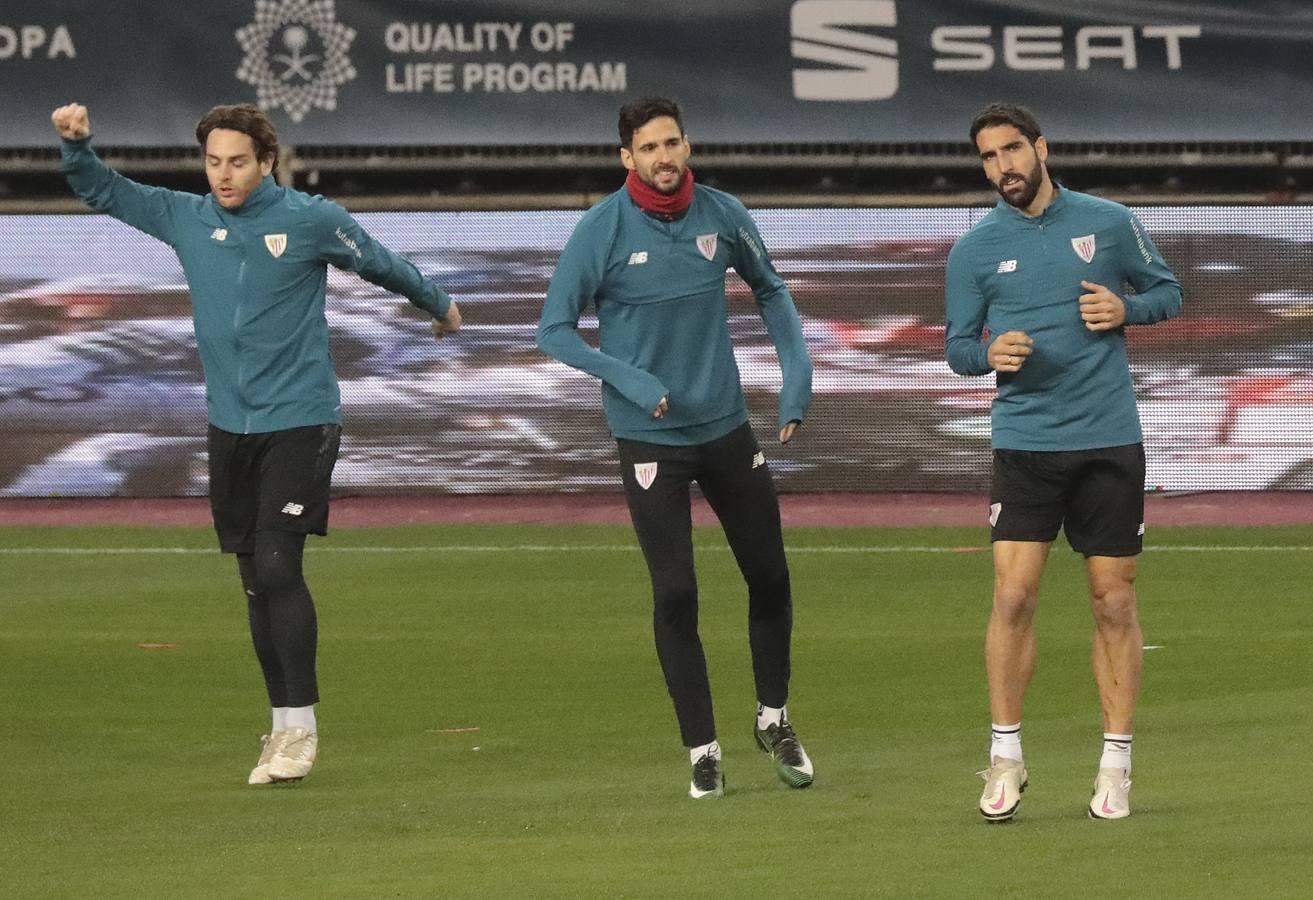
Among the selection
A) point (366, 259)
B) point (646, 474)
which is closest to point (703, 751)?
point (646, 474)

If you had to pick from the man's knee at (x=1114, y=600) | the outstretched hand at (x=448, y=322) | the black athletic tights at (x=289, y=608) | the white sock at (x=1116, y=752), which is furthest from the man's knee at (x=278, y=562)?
the white sock at (x=1116, y=752)

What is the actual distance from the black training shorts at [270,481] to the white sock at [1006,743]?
2413 millimetres

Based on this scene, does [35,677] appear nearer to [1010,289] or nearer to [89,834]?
[89,834]

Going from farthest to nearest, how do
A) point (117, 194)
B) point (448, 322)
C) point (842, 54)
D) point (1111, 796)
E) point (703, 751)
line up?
1. point (842, 54)
2. point (448, 322)
3. point (117, 194)
4. point (703, 751)
5. point (1111, 796)

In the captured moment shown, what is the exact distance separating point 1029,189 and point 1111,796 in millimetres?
1646

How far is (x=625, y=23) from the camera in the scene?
19984 mm

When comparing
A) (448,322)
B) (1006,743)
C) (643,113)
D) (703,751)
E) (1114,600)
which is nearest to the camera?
(1006,743)

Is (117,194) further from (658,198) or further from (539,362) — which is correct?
(539,362)

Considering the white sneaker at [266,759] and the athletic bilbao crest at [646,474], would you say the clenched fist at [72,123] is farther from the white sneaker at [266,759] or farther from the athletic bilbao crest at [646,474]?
the athletic bilbao crest at [646,474]

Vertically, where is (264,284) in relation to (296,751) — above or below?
above

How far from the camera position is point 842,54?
790 inches

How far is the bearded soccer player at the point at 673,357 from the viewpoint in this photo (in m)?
7.66

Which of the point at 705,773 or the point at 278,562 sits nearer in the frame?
the point at 705,773

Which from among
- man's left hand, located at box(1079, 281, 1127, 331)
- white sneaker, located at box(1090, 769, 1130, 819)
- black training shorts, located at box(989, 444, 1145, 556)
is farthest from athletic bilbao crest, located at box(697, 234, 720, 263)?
white sneaker, located at box(1090, 769, 1130, 819)
